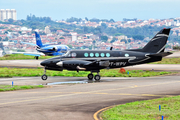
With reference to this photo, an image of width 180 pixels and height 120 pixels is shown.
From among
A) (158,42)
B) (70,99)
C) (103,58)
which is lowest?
(70,99)

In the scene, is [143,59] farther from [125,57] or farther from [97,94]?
[97,94]

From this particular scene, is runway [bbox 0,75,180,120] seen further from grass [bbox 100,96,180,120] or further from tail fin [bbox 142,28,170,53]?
tail fin [bbox 142,28,170,53]

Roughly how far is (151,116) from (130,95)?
683cm

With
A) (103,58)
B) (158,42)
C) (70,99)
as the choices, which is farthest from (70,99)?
(158,42)

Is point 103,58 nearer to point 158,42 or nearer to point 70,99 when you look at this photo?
point 158,42

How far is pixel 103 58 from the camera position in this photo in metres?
32.7

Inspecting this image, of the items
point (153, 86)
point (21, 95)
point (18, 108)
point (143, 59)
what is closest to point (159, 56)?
point (143, 59)

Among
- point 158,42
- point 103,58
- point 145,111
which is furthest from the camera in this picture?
point 158,42

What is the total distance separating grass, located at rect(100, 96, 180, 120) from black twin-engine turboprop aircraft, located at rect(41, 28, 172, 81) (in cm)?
1290

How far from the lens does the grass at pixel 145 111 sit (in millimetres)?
15133

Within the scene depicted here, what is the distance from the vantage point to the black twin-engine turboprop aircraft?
31.5m

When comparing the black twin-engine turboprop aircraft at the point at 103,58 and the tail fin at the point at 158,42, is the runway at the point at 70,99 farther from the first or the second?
the tail fin at the point at 158,42

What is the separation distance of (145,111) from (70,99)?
5727 millimetres

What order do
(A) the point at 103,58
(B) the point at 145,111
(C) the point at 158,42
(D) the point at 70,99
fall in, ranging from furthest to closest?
(C) the point at 158,42
(A) the point at 103,58
(D) the point at 70,99
(B) the point at 145,111
